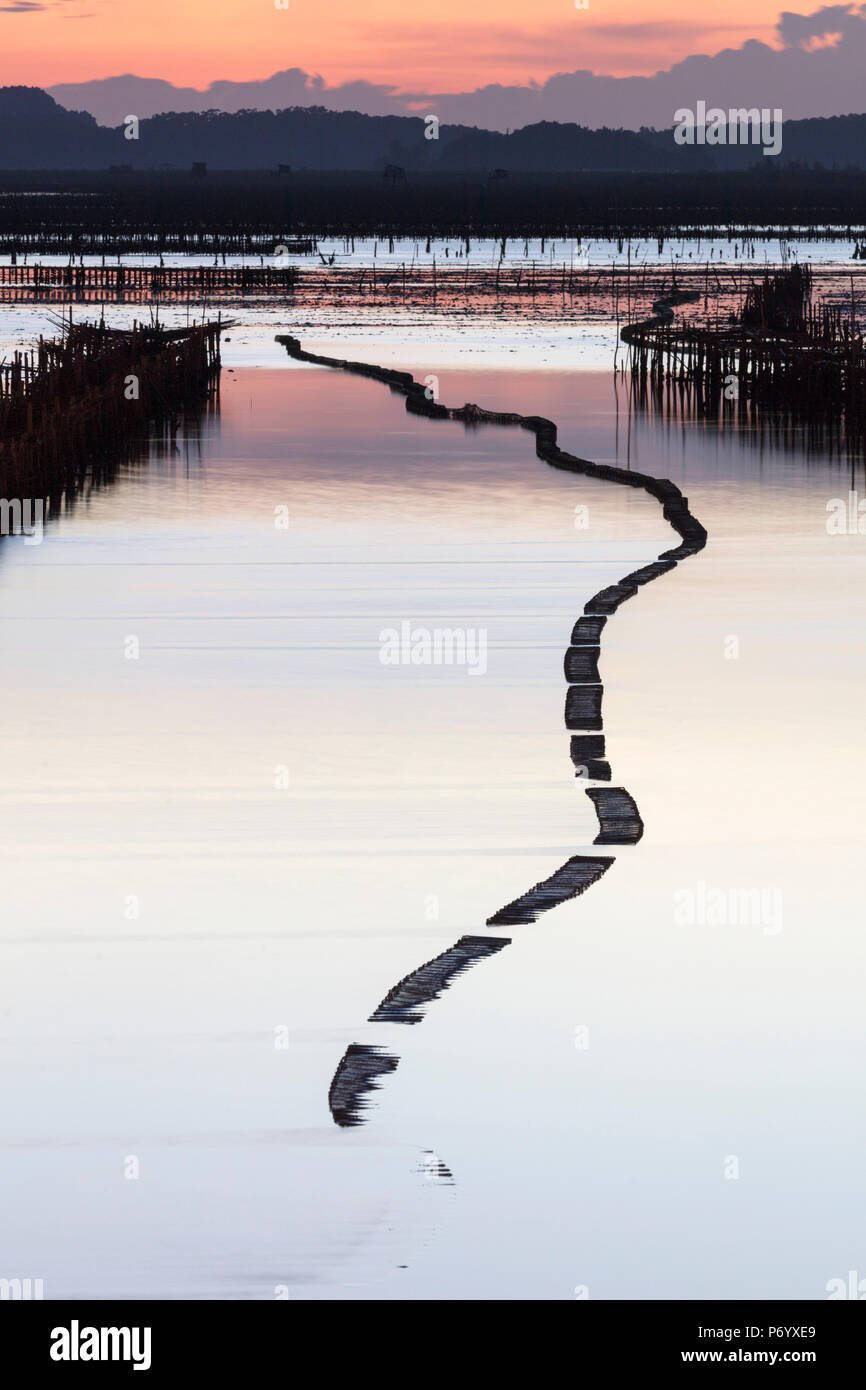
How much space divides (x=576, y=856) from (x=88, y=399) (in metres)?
16.9

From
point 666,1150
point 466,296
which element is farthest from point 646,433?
point 466,296

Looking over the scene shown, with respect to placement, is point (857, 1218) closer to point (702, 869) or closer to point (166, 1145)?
point (166, 1145)

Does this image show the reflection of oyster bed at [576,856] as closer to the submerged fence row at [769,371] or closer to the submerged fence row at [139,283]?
the submerged fence row at [769,371]

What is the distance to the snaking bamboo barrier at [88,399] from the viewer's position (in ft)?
70.7

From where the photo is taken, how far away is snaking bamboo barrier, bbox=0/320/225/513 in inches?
848

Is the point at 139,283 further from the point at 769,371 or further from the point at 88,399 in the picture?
the point at 88,399

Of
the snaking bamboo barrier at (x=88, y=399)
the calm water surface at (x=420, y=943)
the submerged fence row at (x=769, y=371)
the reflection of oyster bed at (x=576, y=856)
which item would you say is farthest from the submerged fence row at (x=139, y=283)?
the calm water surface at (x=420, y=943)

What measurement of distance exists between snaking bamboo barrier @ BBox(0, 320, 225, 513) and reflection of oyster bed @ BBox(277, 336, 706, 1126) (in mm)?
6157

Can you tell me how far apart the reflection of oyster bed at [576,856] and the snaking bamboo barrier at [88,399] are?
6.16 m

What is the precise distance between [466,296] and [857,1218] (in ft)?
174

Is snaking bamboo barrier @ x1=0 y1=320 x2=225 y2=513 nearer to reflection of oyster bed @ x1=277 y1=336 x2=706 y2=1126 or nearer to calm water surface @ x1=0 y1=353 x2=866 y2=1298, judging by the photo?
calm water surface @ x1=0 y1=353 x2=866 y2=1298

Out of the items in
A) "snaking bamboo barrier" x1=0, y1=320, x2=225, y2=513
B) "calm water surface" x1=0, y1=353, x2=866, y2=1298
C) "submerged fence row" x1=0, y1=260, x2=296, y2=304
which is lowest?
"calm water surface" x1=0, y1=353, x2=866, y2=1298

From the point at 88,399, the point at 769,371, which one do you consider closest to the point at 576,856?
the point at 88,399

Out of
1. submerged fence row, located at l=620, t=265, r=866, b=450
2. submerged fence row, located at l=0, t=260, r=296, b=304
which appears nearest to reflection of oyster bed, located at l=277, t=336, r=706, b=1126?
submerged fence row, located at l=620, t=265, r=866, b=450
